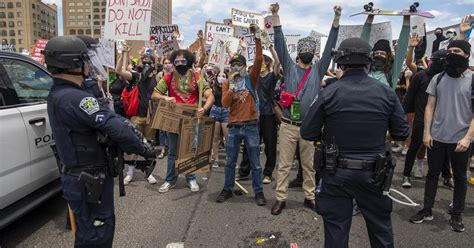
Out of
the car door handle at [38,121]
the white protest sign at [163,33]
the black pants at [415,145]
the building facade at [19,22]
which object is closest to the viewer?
the car door handle at [38,121]

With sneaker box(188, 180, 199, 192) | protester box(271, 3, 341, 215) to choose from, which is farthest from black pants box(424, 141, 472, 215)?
sneaker box(188, 180, 199, 192)

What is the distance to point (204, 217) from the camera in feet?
14.3

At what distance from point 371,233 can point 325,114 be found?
94cm

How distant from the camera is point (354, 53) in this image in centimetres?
267

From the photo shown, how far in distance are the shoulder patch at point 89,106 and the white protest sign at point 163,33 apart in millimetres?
7383

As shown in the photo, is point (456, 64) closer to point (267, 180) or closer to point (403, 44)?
point (403, 44)

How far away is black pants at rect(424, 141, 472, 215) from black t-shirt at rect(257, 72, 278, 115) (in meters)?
2.40

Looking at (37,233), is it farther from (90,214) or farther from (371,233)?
(371,233)

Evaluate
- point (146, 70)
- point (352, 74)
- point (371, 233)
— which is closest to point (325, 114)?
point (352, 74)

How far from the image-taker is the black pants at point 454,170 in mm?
4000

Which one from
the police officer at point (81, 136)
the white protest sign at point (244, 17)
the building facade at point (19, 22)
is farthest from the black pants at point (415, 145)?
the building facade at point (19, 22)

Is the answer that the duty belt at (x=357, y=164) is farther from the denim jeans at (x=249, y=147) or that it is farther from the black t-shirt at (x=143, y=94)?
the black t-shirt at (x=143, y=94)

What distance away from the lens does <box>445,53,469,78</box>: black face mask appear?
12.5 feet

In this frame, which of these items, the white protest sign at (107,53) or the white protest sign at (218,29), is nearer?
the white protest sign at (107,53)
